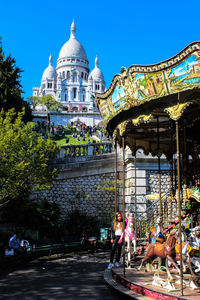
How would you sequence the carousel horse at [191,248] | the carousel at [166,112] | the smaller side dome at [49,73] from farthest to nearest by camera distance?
the smaller side dome at [49,73]
the carousel horse at [191,248]
the carousel at [166,112]

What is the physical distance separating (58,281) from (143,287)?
2.50m

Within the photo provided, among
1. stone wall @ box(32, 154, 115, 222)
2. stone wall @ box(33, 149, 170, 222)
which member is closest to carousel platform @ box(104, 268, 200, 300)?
stone wall @ box(33, 149, 170, 222)

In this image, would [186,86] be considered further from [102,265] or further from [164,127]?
[102,265]

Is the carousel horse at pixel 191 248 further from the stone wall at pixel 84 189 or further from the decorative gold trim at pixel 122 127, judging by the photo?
the stone wall at pixel 84 189

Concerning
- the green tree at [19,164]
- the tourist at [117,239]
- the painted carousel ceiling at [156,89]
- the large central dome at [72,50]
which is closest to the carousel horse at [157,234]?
the tourist at [117,239]

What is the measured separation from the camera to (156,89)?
6746mm

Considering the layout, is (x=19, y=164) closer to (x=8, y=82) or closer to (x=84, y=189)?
(x=84, y=189)

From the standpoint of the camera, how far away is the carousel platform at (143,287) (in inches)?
219

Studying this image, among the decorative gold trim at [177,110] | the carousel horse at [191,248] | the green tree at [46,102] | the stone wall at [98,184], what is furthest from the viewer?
the green tree at [46,102]

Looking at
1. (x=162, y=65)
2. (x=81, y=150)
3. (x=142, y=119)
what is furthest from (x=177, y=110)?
(x=81, y=150)

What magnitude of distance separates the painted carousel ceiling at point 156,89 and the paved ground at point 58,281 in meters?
3.90

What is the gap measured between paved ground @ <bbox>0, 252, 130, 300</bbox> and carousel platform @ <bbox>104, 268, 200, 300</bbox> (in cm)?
22

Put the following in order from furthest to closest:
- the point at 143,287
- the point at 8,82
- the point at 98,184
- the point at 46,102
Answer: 1. the point at 46,102
2. the point at 8,82
3. the point at 98,184
4. the point at 143,287

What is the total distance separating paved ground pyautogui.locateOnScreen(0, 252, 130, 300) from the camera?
6422 mm
